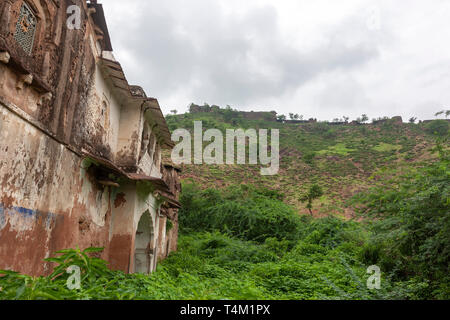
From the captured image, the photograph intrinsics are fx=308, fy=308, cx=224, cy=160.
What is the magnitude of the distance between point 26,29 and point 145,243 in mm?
7339

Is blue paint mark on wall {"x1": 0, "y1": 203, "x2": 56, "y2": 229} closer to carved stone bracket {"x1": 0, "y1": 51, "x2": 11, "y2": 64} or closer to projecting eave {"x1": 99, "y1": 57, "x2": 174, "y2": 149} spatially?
carved stone bracket {"x1": 0, "y1": 51, "x2": 11, "y2": 64}

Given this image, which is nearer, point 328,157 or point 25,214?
point 25,214

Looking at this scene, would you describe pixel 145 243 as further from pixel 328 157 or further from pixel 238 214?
pixel 328 157

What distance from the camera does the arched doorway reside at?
1018 centimetres

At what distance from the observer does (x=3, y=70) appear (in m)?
4.20

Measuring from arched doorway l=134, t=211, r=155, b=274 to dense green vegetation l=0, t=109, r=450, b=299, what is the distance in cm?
77

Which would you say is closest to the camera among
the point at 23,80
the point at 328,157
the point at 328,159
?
the point at 23,80

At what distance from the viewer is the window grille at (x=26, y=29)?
15.8ft

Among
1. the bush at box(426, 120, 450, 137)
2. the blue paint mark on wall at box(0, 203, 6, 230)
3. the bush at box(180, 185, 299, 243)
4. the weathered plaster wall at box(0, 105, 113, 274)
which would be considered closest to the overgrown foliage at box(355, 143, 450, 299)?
the weathered plaster wall at box(0, 105, 113, 274)

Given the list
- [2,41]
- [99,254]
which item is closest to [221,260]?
[99,254]

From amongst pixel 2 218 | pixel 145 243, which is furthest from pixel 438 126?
pixel 2 218

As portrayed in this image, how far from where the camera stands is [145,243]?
34.1 feet
